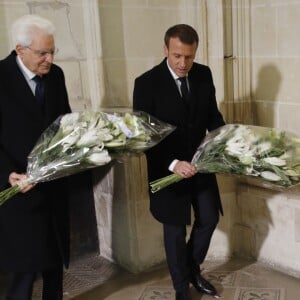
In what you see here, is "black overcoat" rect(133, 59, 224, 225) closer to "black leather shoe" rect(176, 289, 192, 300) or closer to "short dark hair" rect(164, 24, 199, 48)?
"short dark hair" rect(164, 24, 199, 48)

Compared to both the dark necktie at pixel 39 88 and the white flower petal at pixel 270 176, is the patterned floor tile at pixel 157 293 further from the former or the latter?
the dark necktie at pixel 39 88

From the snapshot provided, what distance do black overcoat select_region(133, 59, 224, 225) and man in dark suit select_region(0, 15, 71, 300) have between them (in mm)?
440

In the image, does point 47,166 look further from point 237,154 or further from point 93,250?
point 93,250

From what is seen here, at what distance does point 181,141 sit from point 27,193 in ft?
2.56

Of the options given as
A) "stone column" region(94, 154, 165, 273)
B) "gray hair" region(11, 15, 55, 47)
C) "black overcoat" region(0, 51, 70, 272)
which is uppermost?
"gray hair" region(11, 15, 55, 47)

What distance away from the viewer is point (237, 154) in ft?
7.15

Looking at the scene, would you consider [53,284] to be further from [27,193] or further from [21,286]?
[27,193]

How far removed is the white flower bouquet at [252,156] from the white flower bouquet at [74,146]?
0.37 metres

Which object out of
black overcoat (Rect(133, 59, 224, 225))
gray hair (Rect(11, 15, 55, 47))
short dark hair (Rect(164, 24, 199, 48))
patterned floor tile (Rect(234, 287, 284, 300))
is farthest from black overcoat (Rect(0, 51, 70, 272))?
patterned floor tile (Rect(234, 287, 284, 300))

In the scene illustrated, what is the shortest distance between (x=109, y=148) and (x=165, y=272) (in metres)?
1.39

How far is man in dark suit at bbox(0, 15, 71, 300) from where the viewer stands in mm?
2016

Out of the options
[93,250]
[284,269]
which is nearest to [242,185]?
[284,269]

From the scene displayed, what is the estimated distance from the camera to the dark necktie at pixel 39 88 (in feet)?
6.89

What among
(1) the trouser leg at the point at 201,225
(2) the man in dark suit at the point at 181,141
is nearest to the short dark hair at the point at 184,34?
(2) the man in dark suit at the point at 181,141
